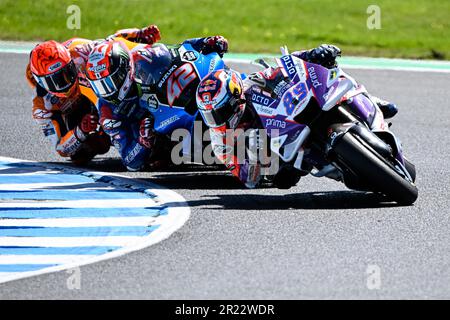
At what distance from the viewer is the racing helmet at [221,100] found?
29.8ft

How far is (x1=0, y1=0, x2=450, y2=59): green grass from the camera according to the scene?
19516 mm

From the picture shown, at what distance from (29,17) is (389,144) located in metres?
13.2

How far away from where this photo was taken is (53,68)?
10.5 meters

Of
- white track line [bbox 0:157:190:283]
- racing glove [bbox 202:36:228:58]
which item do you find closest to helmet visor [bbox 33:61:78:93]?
white track line [bbox 0:157:190:283]

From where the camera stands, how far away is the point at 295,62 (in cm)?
909

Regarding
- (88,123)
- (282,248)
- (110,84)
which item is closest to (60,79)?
(88,123)

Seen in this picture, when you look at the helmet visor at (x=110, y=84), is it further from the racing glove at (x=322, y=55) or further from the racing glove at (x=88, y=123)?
the racing glove at (x=322, y=55)

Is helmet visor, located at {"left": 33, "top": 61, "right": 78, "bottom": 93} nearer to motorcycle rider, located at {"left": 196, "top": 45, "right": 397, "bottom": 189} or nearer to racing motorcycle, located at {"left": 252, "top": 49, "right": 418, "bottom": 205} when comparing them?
motorcycle rider, located at {"left": 196, "top": 45, "right": 397, "bottom": 189}

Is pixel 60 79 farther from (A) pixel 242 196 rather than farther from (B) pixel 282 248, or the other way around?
(B) pixel 282 248

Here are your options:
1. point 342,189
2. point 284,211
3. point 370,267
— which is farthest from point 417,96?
point 370,267

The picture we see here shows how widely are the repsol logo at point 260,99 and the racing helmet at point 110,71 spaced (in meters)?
1.55

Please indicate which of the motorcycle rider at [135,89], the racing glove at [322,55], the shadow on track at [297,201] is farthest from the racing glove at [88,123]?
the racing glove at [322,55]
